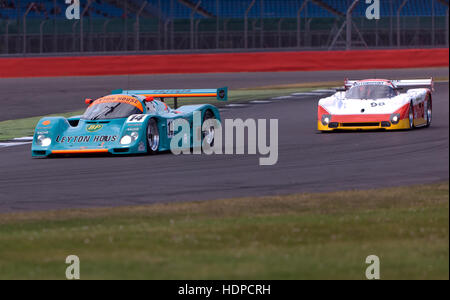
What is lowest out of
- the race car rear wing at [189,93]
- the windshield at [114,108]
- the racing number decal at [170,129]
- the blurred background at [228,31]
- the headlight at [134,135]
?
the headlight at [134,135]

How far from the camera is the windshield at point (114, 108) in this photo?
14.1m

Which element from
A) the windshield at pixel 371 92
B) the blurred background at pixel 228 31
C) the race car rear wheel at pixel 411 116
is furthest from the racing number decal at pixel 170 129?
the blurred background at pixel 228 31

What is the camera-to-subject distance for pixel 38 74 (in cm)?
2836

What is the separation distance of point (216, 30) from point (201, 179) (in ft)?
64.3

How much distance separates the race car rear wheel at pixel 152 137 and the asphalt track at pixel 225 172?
7.5 inches

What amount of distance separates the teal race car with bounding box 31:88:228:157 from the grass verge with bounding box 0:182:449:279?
4.85m

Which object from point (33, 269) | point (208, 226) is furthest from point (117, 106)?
point (33, 269)

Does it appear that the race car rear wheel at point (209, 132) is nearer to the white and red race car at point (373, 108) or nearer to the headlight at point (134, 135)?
the headlight at point (134, 135)

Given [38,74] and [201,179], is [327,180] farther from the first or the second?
[38,74]

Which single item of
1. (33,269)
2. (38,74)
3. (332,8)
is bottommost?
(33,269)

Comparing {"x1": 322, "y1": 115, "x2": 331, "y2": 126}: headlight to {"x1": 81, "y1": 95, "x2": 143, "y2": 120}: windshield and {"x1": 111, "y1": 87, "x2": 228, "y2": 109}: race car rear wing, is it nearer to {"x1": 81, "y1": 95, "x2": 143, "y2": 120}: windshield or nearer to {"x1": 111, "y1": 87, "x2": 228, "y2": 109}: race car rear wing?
{"x1": 111, "y1": 87, "x2": 228, "y2": 109}: race car rear wing

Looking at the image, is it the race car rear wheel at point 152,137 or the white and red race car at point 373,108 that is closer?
the race car rear wheel at point 152,137

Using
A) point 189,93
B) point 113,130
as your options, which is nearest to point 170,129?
point 113,130

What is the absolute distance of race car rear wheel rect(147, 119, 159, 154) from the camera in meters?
13.9
